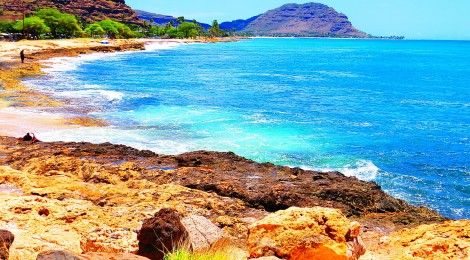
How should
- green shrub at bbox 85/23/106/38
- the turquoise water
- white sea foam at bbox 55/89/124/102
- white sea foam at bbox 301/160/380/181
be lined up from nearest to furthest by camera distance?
white sea foam at bbox 301/160/380/181
the turquoise water
white sea foam at bbox 55/89/124/102
green shrub at bbox 85/23/106/38

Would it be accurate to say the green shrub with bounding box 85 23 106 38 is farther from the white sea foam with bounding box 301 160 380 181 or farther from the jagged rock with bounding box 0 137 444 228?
the white sea foam with bounding box 301 160 380 181

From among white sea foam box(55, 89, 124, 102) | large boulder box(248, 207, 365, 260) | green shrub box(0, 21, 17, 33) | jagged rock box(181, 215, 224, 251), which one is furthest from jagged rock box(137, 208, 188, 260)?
green shrub box(0, 21, 17, 33)

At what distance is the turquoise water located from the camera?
2422 centimetres

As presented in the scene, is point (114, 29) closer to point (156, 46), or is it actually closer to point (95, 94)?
point (156, 46)

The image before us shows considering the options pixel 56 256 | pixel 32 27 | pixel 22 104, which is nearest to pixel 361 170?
pixel 56 256

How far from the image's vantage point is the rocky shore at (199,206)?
8.84 meters

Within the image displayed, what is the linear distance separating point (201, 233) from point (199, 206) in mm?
4707

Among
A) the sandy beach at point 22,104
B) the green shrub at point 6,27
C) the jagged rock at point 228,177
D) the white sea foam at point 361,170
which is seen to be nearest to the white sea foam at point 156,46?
the green shrub at point 6,27

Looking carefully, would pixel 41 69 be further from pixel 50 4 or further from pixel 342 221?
pixel 50 4

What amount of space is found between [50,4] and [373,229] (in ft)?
656

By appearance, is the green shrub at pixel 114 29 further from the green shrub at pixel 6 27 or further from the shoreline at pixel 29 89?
the shoreline at pixel 29 89

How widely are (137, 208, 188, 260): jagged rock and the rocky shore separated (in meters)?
0.07

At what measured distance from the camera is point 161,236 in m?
8.03

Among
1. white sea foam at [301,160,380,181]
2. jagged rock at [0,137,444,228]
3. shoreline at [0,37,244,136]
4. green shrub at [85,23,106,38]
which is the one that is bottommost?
white sea foam at [301,160,380,181]
